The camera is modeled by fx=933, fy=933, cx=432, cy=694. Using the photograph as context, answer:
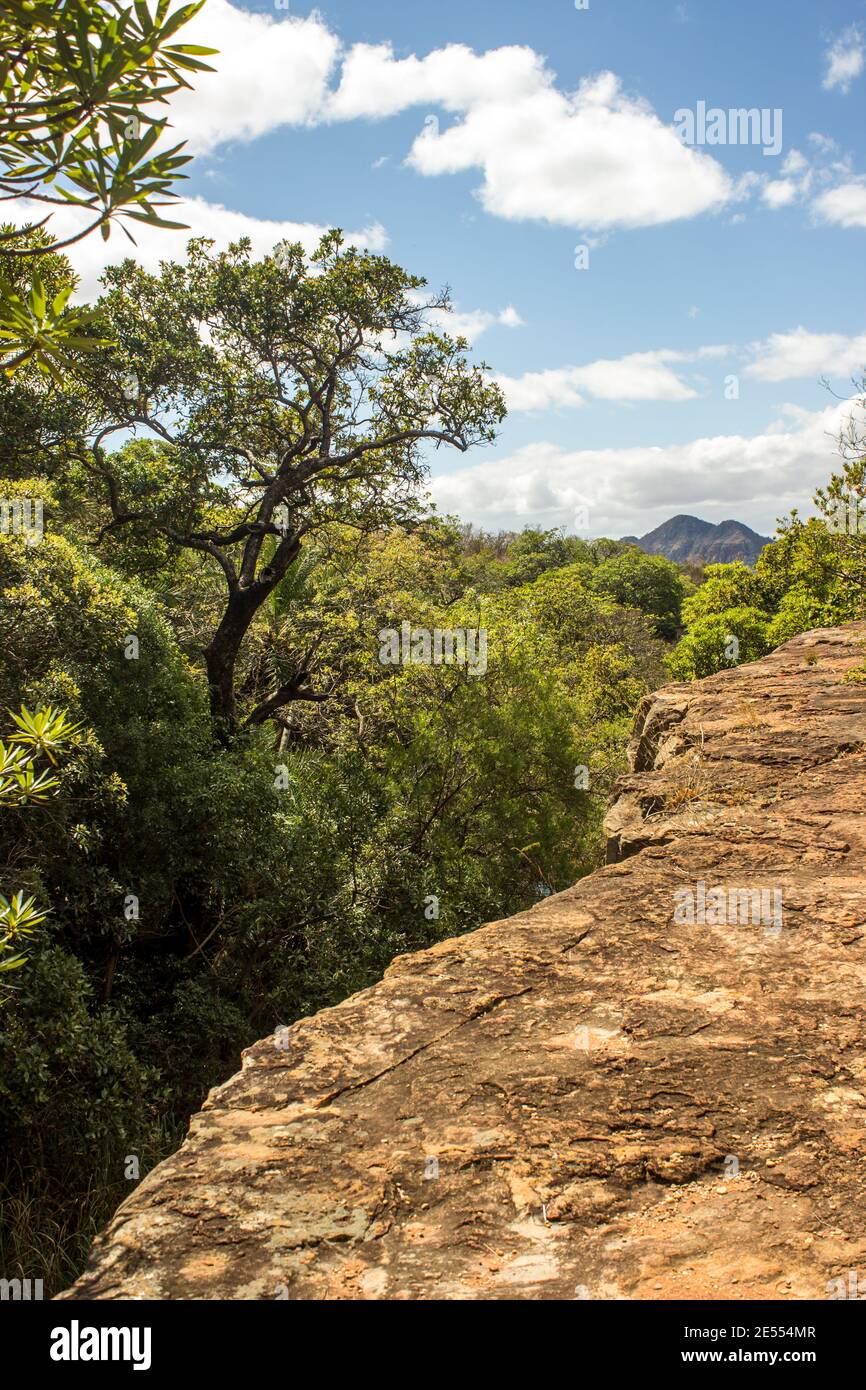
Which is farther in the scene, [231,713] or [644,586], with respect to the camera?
[644,586]

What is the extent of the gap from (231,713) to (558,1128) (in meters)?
11.4

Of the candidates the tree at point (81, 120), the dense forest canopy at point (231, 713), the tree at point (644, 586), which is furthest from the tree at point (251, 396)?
the tree at point (644, 586)

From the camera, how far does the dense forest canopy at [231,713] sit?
26.2 feet

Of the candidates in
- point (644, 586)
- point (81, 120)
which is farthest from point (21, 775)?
point (644, 586)

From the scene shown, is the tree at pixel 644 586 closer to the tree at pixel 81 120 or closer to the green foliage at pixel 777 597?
the green foliage at pixel 777 597

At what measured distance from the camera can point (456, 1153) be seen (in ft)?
9.18

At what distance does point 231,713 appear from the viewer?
13703 mm

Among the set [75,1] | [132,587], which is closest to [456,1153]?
[75,1]

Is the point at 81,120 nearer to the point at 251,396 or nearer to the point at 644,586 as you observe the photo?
the point at 251,396

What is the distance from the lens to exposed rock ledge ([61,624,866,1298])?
7.72 ft

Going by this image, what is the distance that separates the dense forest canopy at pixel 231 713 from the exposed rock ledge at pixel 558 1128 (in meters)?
4.26

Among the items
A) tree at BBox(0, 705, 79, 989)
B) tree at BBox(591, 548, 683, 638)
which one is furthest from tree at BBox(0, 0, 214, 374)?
tree at BBox(591, 548, 683, 638)

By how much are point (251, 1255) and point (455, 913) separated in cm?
946

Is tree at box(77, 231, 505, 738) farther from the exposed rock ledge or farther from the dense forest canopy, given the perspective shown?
the exposed rock ledge
